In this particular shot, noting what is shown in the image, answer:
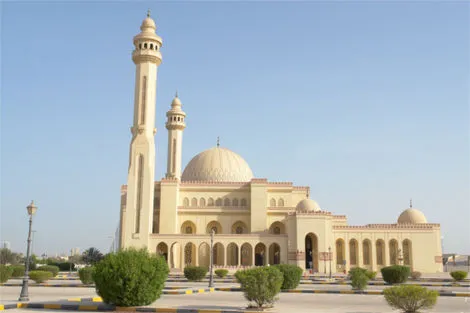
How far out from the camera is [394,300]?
11.8 meters

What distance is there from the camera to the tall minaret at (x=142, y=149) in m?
38.4

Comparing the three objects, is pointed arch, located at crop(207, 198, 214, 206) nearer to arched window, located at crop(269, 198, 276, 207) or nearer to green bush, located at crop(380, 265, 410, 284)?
arched window, located at crop(269, 198, 276, 207)

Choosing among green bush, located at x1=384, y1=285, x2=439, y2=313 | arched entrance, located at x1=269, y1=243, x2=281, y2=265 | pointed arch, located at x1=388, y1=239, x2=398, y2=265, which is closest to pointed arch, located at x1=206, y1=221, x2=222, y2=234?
arched entrance, located at x1=269, y1=243, x2=281, y2=265

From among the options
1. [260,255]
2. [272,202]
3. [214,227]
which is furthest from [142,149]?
[260,255]

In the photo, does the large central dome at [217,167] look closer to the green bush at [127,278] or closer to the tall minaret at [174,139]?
the tall minaret at [174,139]

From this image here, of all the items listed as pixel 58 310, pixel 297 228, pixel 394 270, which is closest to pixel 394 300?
pixel 58 310

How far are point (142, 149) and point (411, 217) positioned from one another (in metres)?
24.9

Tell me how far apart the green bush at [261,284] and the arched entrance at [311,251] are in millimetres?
26971

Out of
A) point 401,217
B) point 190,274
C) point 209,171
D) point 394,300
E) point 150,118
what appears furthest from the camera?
point 209,171

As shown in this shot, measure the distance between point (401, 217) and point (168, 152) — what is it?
2291cm

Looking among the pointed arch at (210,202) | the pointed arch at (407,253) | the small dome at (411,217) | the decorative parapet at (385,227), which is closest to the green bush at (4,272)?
the pointed arch at (210,202)

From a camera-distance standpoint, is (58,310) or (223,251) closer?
(58,310)

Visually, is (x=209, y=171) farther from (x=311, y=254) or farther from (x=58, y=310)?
(x=58, y=310)

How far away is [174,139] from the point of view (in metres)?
47.9
